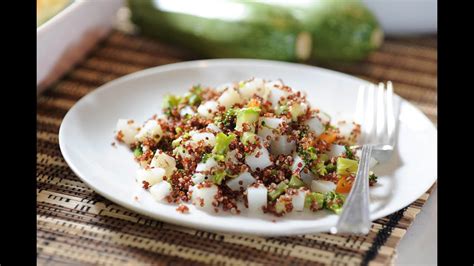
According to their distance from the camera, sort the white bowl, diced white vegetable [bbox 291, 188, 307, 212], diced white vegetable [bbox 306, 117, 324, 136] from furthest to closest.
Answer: the white bowl → diced white vegetable [bbox 306, 117, 324, 136] → diced white vegetable [bbox 291, 188, 307, 212]

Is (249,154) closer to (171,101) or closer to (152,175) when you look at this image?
(152,175)

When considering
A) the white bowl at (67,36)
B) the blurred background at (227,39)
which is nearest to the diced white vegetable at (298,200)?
the blurred background at (227,39)

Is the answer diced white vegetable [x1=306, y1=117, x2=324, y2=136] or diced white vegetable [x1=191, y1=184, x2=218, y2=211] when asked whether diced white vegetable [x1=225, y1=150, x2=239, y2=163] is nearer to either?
diced white vegetable [x1=191, y1=184, x2=218, y2=211]

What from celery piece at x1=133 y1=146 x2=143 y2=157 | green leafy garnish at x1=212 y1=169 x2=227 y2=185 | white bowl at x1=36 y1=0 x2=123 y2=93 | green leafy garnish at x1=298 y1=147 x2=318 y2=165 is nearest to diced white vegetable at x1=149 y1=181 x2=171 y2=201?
green leafy garnish at x1=212 y1=169 x2=227 y2=185

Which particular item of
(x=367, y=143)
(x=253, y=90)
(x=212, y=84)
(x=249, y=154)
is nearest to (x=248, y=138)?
(x=249, y=154)

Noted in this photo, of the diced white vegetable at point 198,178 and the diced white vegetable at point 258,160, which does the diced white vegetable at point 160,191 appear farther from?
the diced white vegetable at point 258,160
